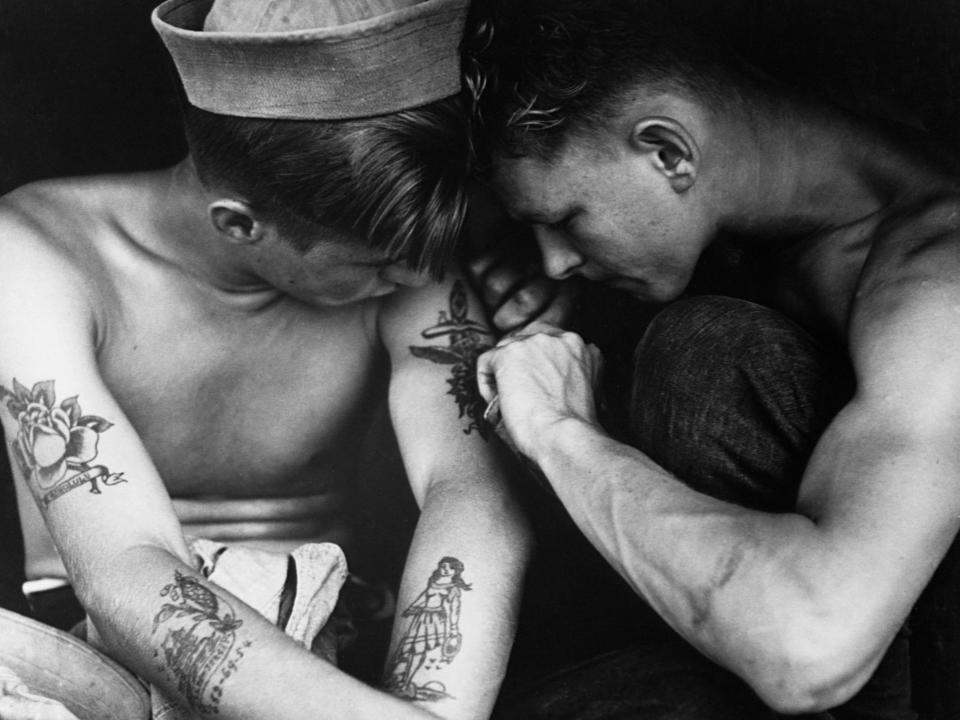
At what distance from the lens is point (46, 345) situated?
1077 mm

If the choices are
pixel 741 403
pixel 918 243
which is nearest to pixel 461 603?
pixel 741 403

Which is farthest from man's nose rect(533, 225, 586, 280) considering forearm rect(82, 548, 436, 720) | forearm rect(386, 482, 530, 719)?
forearm rect(82, 548, 436, 720)

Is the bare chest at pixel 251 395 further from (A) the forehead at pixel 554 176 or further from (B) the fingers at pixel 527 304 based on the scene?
(A) the forehead at pixel 554 176

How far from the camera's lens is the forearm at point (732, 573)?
31.7 inches

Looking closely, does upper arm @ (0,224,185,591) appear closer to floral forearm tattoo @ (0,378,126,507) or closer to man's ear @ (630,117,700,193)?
floral forearm tattoo @ (0,378,126,507)

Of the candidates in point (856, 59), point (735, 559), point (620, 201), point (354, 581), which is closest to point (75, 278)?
point (354, 581)

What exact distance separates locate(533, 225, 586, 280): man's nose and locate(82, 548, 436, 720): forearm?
511mm

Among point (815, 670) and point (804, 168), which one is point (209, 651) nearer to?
point (815, 670)

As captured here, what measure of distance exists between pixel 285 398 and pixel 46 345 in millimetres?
344

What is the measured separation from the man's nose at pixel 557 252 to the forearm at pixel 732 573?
0.29 metres

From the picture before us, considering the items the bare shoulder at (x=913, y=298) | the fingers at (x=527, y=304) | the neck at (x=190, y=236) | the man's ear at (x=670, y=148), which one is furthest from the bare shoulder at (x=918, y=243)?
the neck at (x=190, y=236)

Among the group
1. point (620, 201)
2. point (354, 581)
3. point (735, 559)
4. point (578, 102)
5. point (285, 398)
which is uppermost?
point (578, 102)

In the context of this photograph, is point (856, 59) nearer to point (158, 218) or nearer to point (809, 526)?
point (809, 526)

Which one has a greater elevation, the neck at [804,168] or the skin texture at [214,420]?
the neck at [804,168]
